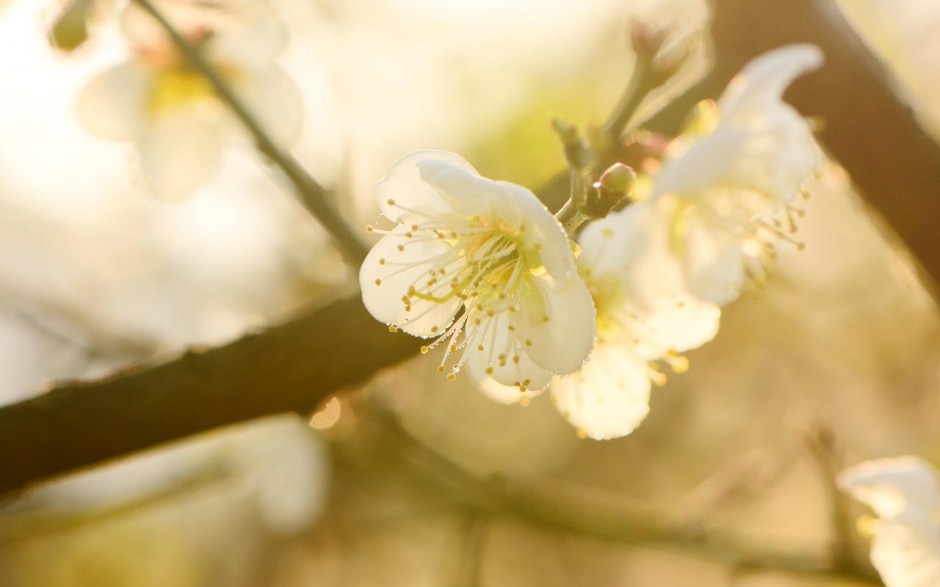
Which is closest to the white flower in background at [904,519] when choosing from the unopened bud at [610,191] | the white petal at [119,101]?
the unopened bud at [610,191]

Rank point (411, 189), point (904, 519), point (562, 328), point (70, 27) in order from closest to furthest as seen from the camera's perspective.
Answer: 1. point (562, 328)
2. point (411, 189)
3. point (904, 519)
4. point (70, 27)

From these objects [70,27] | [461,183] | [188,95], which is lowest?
[461,183]

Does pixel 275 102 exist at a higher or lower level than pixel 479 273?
higher

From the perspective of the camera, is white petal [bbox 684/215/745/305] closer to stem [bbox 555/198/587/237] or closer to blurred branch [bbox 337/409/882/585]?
stem [bbox 555/198/587/237]

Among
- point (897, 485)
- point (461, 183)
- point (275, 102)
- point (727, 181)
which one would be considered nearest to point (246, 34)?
point (275, 102)

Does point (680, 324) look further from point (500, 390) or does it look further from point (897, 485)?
point (897, 485)

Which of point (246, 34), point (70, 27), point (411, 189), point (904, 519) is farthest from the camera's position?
point (246, 34)
